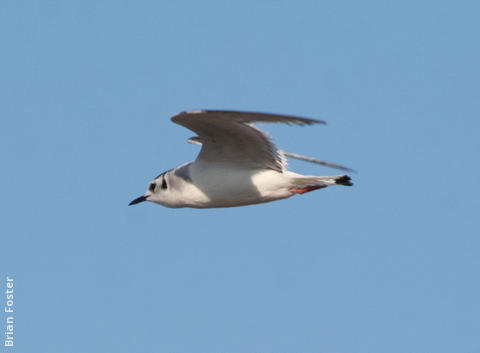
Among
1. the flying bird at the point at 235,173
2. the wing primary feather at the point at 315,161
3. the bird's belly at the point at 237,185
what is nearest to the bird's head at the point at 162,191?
the flying bird at the point at 235,173

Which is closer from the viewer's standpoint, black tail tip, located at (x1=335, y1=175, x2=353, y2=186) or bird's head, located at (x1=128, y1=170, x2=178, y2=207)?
black tail tip, located at (x1=335, y1=175, x2=353, y2=186)

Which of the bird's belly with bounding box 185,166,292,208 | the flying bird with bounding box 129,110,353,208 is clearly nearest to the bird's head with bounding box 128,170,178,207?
the flying bird with bounding box 129,110,353,208

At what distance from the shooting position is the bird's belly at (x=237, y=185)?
1484 cm

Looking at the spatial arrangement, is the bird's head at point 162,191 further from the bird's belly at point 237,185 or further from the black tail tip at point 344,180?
the black tail tip at point 344,180

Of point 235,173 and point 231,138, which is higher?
point 231,138

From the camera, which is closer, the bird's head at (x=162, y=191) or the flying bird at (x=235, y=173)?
the flying bird at (x=235, y=173)

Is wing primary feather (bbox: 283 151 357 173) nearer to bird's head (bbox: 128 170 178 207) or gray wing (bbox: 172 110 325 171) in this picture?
gray wing (bbox: 172 110 325 171)

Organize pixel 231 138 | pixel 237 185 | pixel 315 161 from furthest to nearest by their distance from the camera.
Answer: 1. pixel 315 161
2. pixel 237 185
3. pixel 231 138

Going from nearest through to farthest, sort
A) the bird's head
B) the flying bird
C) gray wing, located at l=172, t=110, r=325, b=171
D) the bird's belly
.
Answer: gray wing, located at l=172, t=110, r=325, b=171 < the flying bird < the bird's belly < the bird's head

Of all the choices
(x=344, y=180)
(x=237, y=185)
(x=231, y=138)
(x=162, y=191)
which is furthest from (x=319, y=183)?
(x=162, y=191)

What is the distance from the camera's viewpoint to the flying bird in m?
14.2

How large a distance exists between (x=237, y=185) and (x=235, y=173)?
191 mm

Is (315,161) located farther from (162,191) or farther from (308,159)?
(162,191)

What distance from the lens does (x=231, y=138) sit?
14.3m
